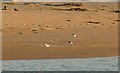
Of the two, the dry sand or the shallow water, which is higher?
the shallow water

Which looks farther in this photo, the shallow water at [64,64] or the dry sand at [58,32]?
the dry sand at [58,32]

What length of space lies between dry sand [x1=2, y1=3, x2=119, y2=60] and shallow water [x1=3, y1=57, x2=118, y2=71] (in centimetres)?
53

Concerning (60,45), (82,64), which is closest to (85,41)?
(60,45)

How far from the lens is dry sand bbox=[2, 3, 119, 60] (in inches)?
454

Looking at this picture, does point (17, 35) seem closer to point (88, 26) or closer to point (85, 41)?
point (85, 41)

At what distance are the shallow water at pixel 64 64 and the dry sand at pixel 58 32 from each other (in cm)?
53

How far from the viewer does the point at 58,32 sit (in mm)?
13977

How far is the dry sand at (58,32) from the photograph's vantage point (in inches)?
454

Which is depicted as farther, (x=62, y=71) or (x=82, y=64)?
(x=82, y=64)

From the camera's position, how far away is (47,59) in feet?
34.9

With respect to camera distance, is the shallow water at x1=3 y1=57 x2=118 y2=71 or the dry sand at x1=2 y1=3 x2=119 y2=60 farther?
the dry sand at x1=2 y1=3 x2=119 y2=60

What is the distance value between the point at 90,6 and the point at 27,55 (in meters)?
11.1

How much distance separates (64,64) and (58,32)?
406 centimetres

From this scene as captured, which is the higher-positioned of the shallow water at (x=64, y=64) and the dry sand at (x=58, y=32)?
the shallow water at (x=64, y=64)
